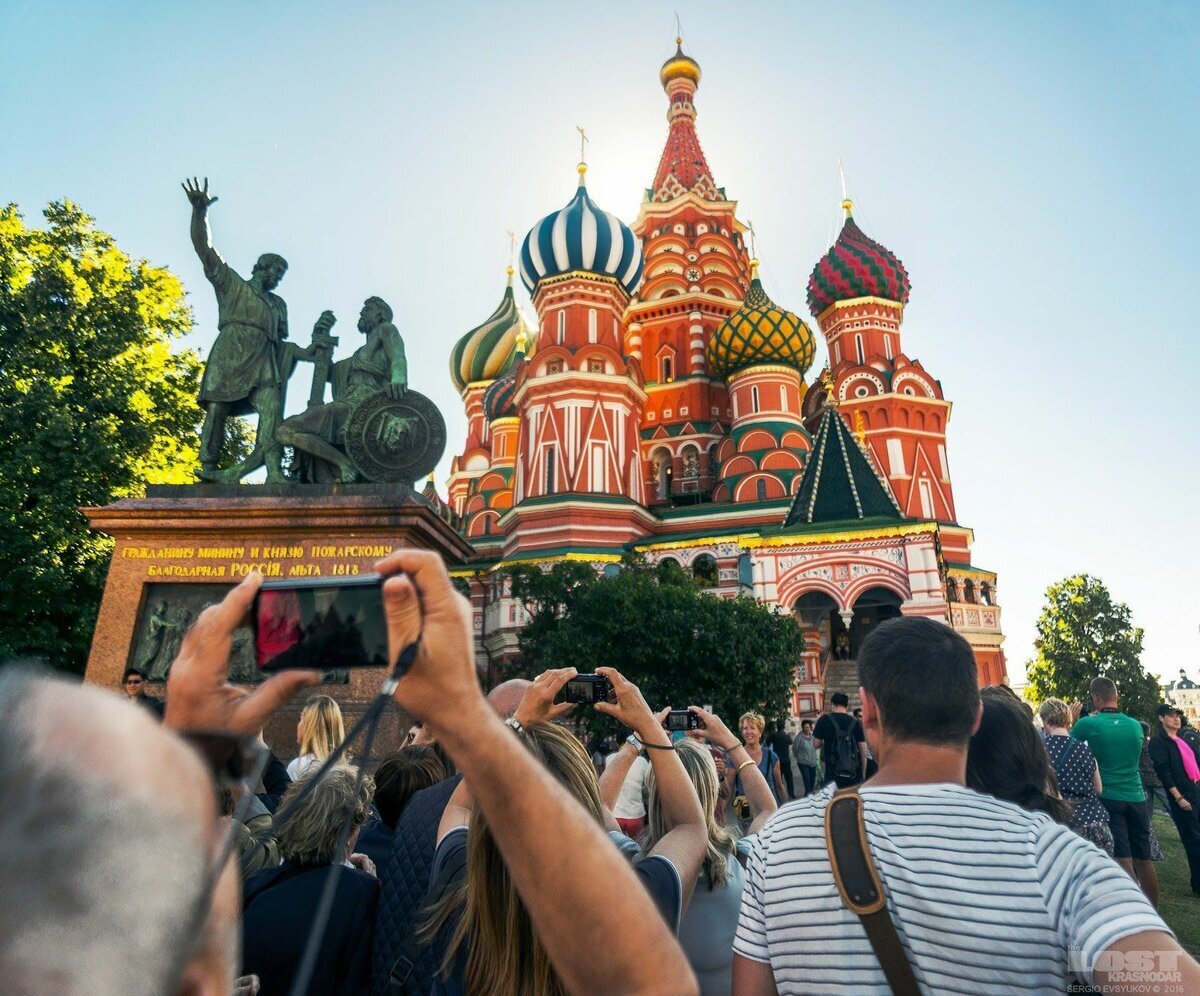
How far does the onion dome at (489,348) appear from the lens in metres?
42.9

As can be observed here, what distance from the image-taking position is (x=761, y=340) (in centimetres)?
3136

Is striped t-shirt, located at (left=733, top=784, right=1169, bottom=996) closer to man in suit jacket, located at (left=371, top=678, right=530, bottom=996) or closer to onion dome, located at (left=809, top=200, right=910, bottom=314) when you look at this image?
man in suit jacket, located at (left=371, top=678, right=530, bottom=996)

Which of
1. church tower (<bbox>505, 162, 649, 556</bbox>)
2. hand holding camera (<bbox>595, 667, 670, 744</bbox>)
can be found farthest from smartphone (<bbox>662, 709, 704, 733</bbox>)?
church tower (<bbox>505, 162, 649, 556</bbox>)

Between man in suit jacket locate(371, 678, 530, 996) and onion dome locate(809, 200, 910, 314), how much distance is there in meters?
36.0

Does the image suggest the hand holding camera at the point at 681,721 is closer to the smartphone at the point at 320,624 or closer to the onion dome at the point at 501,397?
the smartphone at the point at 320,624

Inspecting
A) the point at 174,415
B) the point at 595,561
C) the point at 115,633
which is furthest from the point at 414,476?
the point at 595,561

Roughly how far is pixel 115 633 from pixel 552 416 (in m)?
20.7

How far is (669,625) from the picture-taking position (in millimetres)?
18766

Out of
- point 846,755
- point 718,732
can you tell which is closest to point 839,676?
point 846,755

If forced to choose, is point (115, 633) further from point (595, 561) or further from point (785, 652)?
point (595, 561)

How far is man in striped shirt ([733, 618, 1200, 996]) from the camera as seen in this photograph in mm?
1494

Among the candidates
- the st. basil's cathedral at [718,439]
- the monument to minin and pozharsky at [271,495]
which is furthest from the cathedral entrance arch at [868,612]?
the monument to minin and pozharsky at [271,495]

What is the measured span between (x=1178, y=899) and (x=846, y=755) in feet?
11.0

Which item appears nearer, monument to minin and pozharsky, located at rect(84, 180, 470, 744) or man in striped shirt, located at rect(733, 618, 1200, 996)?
man in striped shirt, located at rect(733, 618, 1200, 996)
